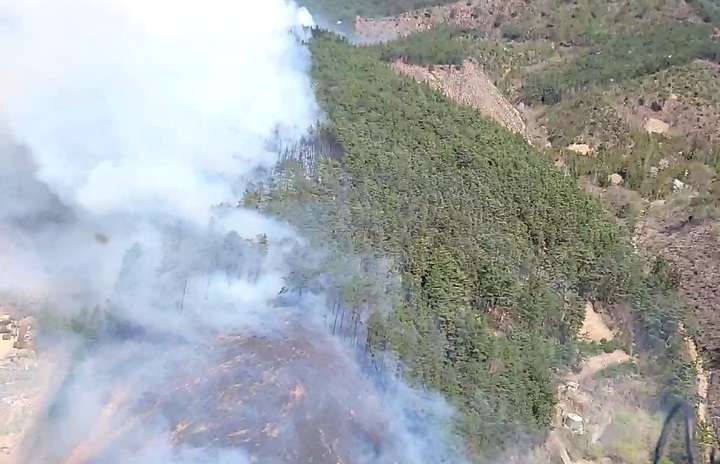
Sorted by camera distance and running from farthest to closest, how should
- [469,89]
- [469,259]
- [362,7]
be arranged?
[362,7] → [469,89] → [469,259]

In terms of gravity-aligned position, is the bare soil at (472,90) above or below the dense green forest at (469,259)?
above

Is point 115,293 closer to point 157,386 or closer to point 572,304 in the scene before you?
point 157,386

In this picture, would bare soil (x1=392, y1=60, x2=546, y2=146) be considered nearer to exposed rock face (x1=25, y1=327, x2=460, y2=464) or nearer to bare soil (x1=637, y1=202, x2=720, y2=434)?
bare soil (x1=637, y1=202, x2=720, y2=434)

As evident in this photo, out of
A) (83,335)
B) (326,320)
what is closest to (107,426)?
(83,335)

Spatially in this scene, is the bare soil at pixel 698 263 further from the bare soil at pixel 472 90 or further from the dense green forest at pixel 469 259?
the bare soil at pixel 472 90

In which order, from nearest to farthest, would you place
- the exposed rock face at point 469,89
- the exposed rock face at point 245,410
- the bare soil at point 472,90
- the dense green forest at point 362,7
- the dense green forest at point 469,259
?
the exposed rock face at point 245,410
the dense green forest at point 469,259
the bare soil at point 472,90
the exposed rock face at point 469,89
the dense green forest at point 362,7

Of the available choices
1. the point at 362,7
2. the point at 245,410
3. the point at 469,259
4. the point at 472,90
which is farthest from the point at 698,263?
the point at 362,7

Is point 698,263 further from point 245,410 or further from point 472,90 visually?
point 472,90

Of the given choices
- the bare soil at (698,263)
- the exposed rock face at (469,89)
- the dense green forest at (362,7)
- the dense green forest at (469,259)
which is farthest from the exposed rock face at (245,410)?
the dense green forest at (362,7)
